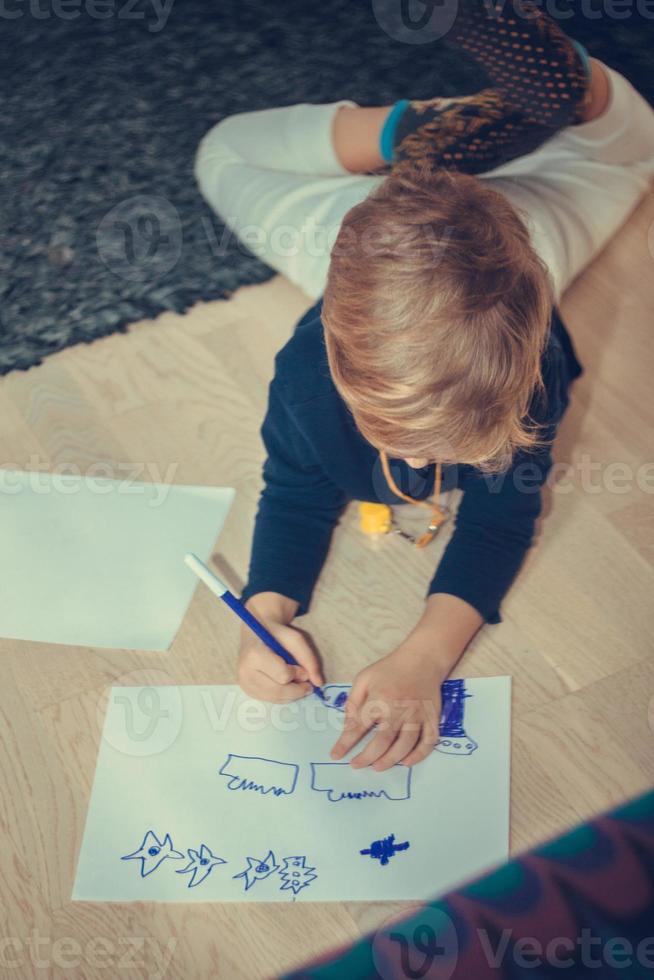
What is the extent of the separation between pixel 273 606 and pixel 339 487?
4.3 inches

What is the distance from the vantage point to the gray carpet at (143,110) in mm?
1038

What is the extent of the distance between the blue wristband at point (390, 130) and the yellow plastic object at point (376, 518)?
360 mm

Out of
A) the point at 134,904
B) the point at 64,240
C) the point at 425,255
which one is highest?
the point at 425,255

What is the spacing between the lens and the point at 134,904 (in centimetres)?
66

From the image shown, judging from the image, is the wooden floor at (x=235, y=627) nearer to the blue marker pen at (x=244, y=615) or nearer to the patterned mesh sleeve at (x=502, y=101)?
the blue marker pen at (x=244, y=615)

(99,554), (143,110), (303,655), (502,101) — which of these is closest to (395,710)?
(303,655)

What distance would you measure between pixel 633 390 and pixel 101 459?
47cm

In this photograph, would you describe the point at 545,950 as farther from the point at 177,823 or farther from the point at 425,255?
the point at 425,255

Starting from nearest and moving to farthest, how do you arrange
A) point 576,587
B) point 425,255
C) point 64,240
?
point 425,255 < point 576,587 < point 64,240

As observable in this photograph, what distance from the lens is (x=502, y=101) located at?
920 mm

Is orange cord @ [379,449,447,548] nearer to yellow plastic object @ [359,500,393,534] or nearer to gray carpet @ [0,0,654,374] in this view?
yellow plastic object @ [359,500,393,534]

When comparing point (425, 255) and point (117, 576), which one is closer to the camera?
point (425, 255)

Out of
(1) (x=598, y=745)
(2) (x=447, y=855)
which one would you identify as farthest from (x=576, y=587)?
(2) (x=447, y=855)

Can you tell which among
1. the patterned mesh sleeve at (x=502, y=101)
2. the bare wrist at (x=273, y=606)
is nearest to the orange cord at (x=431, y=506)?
the bare wrist at (x=273, y=606)
